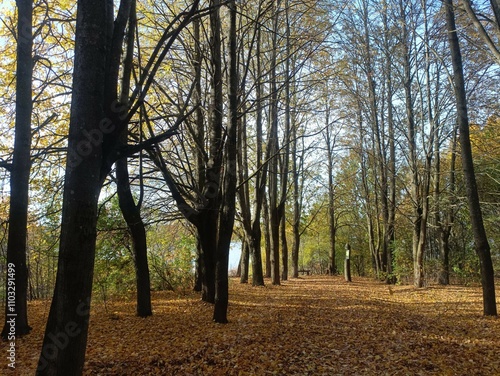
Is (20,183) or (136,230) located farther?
(136,230)

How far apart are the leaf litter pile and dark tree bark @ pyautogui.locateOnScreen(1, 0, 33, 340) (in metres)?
0.60

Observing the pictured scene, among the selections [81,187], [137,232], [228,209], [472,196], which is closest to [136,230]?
[137,232]

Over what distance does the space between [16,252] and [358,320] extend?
21.6 ft

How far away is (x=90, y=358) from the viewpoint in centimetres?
467

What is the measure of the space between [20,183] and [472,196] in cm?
895

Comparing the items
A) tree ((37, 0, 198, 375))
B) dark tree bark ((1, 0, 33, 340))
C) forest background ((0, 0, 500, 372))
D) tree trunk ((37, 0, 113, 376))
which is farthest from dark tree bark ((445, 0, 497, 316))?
dark tree bark ((1, 0, 33, 340))

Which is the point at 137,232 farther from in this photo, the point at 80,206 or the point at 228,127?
the point at 80,206

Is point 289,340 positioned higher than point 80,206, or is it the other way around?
point 80,206

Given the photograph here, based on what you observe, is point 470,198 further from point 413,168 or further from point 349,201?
point 349,201

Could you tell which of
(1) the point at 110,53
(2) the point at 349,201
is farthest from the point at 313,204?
(1) the point at 110,53

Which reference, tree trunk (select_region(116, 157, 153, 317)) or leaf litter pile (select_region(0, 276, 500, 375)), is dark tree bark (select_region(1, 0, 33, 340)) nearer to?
leaf litter pile (select_region(0, 276, 500, 375))

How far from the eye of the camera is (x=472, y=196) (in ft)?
24.9

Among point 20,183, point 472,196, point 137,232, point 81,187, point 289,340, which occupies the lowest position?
point 289,340

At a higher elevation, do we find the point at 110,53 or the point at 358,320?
the point at 110,53
